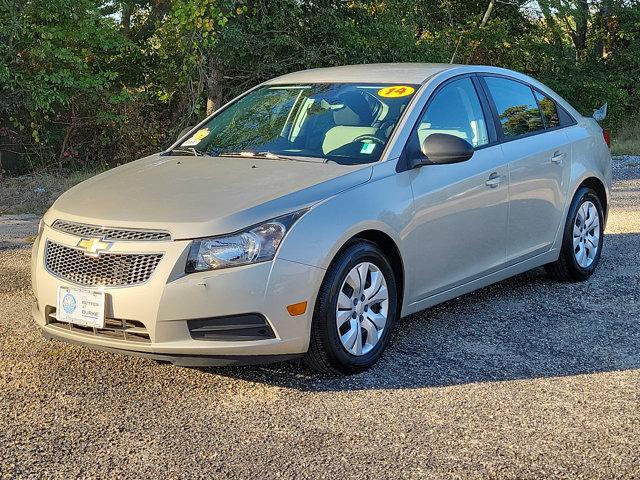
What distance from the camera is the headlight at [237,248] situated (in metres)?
4.24

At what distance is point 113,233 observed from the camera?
Answer: 438 centimetres

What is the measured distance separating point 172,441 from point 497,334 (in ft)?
8.04

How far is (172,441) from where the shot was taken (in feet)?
12.7

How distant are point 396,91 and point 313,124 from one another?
21.9 inches

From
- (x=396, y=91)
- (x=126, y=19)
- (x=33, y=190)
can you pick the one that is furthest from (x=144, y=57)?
(x=396, y=91)

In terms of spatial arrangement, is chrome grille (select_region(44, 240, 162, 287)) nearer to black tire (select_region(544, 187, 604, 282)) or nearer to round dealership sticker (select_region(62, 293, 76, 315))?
round dealership sticker (select_region(62, 293, 76, 315))

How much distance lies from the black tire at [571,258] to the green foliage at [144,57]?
7797 millimetres

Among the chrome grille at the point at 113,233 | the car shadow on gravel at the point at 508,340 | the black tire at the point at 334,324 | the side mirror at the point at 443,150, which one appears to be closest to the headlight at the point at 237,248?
the chrome grille at the point at 113,233

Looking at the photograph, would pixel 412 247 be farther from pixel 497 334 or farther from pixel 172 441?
pixel 172 441

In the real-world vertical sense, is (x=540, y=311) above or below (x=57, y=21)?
below

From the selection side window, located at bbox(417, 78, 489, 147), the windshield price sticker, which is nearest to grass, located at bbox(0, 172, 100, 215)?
the windshield price sticker

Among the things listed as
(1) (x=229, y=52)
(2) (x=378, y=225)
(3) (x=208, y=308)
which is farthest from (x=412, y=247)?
(1) (x=229, y=52)

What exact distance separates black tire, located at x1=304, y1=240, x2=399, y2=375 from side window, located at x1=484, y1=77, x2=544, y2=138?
184 cm

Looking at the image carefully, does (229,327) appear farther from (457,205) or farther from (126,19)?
(126,19)
